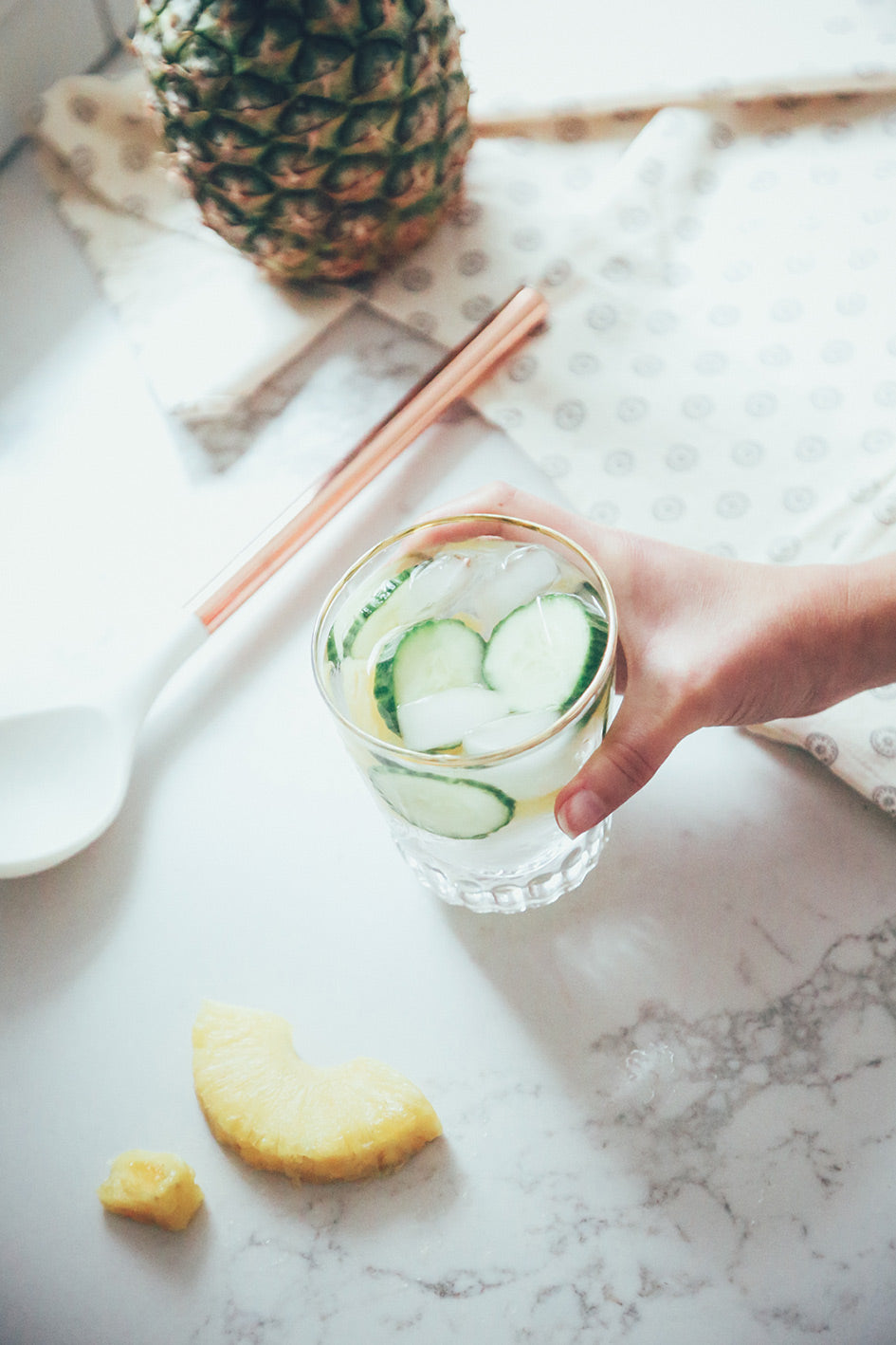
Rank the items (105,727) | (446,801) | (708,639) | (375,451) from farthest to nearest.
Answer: (375,451) < (105,727) < (708,639) < (446,801)

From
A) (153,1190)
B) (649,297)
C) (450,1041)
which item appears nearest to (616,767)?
(450,1041)

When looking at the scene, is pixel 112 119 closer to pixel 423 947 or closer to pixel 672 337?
pixel 672 337

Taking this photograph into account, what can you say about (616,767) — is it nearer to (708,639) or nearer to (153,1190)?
(708,639)

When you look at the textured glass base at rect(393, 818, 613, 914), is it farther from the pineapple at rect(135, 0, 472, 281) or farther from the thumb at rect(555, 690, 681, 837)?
the pineapple at rect(135, 0, 472, 281)

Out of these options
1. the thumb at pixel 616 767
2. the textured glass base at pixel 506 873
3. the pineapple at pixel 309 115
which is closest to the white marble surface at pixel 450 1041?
the textured glass base at pixel 506 873

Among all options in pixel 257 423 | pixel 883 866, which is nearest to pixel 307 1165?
pixel 883 866

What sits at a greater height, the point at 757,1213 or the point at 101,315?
the point at 101,315
